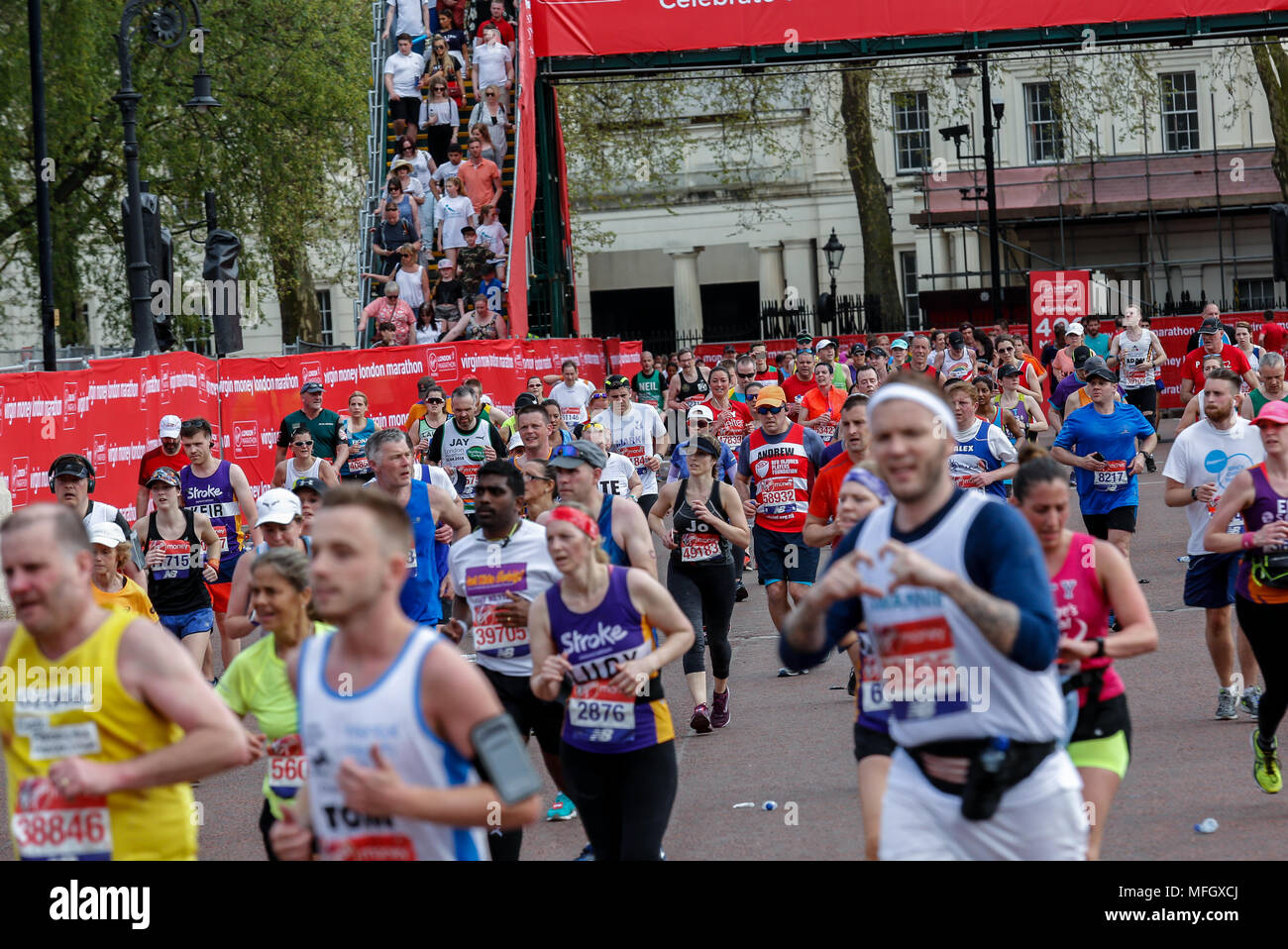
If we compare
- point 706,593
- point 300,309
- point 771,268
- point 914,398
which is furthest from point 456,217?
point 771,268

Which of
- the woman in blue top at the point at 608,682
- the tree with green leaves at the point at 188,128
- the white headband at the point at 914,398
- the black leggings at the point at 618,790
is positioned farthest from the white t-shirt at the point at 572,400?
the white headband at the point at 914,398

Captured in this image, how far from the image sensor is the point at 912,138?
5119 cm

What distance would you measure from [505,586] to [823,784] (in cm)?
221

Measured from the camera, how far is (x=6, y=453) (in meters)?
13.5

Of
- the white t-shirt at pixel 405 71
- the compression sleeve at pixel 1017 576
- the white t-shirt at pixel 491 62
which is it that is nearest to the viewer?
the compression sleeve at pixel 1017 576

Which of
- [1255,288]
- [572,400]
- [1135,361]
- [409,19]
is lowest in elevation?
[572,400]

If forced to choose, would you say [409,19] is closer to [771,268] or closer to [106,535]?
[106,535]

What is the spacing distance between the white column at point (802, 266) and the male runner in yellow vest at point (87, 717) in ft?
158

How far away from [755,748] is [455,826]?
232 inches

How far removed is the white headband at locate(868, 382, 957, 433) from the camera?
399cm

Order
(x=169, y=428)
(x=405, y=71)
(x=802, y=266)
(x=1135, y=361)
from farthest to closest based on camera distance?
(x=802, y=266) → (x=405, y=71) → (x=1135, y=361) → (x=169, y=428)

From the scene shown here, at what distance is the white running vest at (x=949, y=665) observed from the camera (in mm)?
3961

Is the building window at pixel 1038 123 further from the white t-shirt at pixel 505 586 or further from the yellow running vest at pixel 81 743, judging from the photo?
the yellow running vest at pixel 81 743
